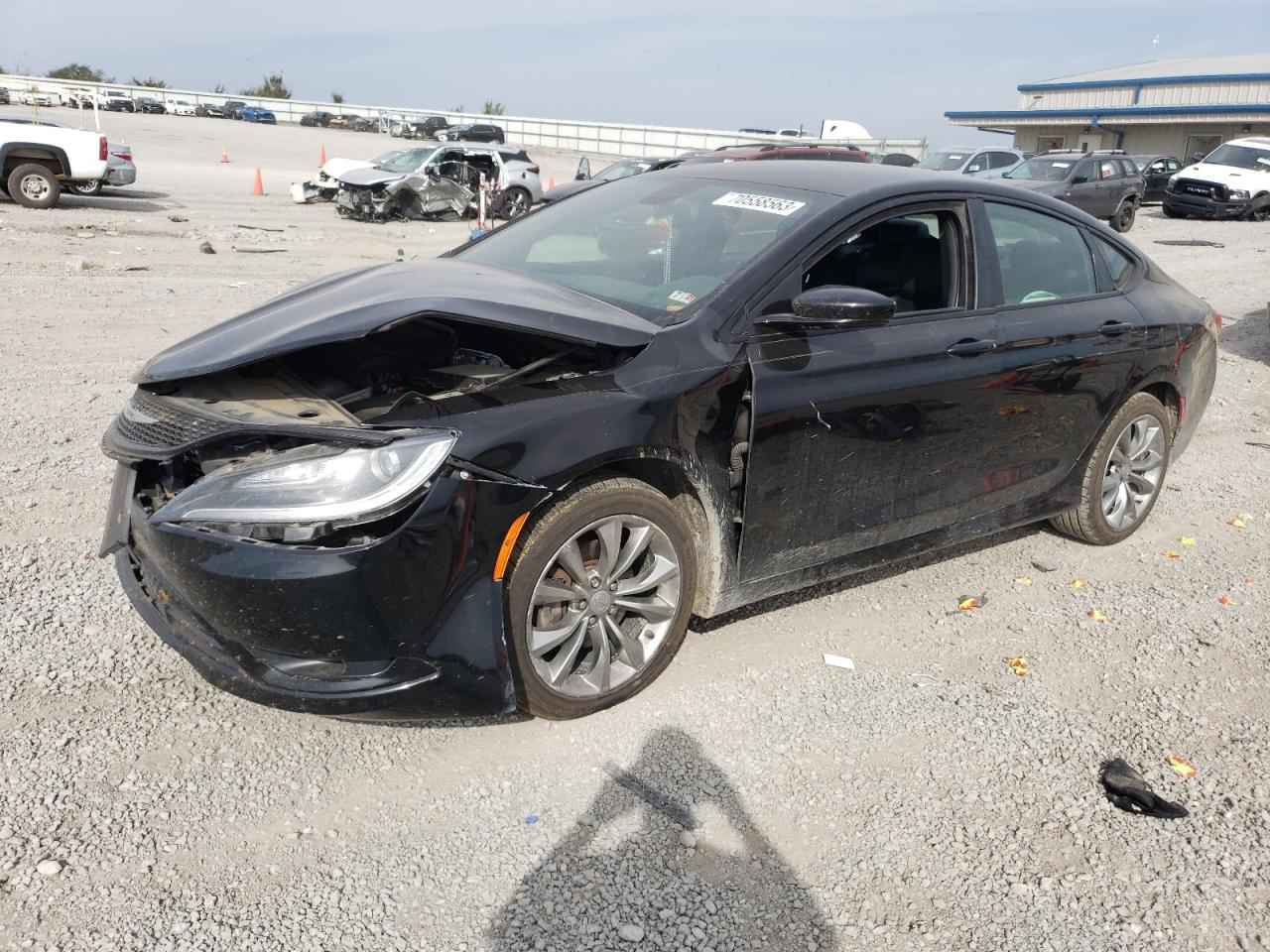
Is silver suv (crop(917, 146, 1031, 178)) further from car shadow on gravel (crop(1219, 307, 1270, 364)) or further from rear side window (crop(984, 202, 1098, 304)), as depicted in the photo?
rear side window (crop(984, 202, 1098, 304))

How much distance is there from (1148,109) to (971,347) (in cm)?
4748

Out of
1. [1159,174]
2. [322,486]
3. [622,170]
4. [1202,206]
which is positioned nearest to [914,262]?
Result: [322,486]

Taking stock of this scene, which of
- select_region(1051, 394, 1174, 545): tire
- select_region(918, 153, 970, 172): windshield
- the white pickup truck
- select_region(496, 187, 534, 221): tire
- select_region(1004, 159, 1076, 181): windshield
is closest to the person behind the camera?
select_region(1051, 394, 1174, 545): tire

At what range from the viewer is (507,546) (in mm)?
2914

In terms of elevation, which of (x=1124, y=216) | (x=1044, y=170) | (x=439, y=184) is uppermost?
(x=1044, y=170)

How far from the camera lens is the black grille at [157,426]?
2.94 m

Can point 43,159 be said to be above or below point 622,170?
below

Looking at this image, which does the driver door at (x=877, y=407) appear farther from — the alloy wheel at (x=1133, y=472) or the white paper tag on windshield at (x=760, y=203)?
the alloy wheel at (x=1133, y=472)

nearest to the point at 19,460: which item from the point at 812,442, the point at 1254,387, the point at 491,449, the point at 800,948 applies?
the point at 491,449

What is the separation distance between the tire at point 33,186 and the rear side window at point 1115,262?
1647cm

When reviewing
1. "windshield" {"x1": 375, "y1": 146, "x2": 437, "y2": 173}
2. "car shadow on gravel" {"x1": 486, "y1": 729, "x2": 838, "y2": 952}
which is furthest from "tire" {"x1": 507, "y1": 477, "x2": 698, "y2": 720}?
"windshield" {"x1": 375, "y1": 146, "x2": 437, "y2": 173}

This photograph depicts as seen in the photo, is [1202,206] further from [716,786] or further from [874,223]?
[716,786]

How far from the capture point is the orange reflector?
2.91 meters

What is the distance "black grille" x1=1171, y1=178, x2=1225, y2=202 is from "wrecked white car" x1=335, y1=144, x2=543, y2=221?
50.5 feet
